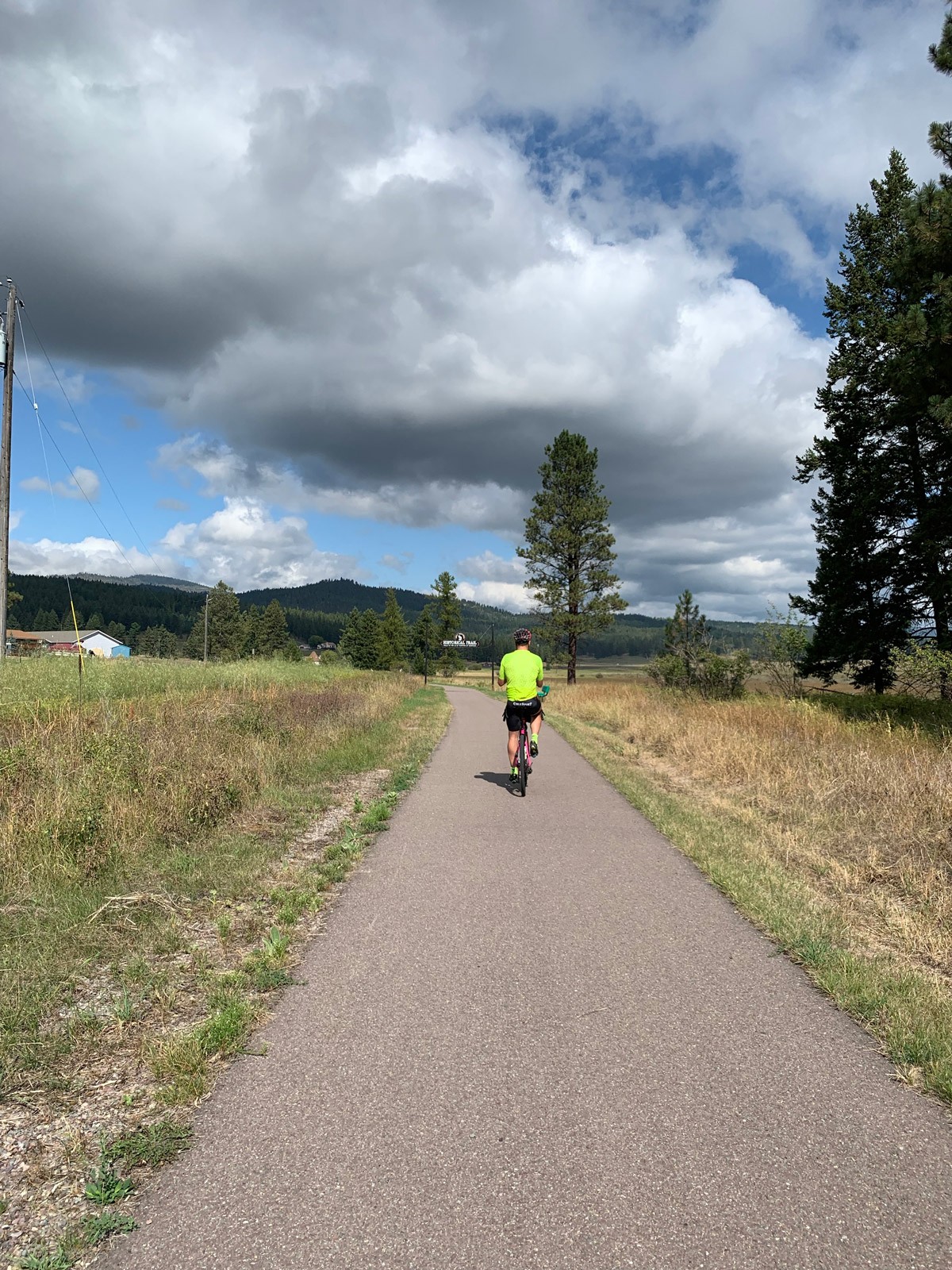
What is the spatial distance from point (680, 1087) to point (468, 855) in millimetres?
3964

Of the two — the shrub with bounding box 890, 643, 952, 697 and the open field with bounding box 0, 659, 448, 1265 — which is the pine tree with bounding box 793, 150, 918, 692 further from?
the open field with bounding box 0, 659, 448, 1265

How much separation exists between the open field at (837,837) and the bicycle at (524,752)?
1.61m

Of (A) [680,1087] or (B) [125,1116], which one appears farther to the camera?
(A) [680,1087]

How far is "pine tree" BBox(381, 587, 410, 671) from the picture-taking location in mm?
89938

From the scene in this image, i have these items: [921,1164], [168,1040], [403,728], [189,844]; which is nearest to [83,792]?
[189,844]

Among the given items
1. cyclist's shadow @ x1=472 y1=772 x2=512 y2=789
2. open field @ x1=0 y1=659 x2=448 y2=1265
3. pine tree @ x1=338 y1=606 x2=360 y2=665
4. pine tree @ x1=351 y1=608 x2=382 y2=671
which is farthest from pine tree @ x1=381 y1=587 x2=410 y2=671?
cyclist's shadow @ x1=472 y1=772 x2=512 y2=789

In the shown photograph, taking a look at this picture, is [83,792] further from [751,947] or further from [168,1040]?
[751,947]

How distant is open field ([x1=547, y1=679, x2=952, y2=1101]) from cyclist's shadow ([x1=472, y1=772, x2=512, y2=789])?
1.78 metres

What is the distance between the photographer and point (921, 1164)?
2.57 meters

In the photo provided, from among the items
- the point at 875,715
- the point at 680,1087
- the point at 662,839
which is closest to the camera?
the point at 680,1087

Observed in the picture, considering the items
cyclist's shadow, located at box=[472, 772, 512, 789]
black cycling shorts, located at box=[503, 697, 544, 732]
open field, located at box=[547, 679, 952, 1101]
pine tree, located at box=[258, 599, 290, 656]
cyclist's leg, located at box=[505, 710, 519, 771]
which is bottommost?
cyclist's shadow, located at box=[472, 772, 512, 789]

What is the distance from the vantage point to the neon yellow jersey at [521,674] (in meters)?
10.4

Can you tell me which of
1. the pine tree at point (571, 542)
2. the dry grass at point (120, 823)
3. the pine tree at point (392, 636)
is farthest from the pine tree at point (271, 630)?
the dry grass at point (120, 823)

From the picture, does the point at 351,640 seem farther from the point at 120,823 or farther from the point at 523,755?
the point at 120,823
